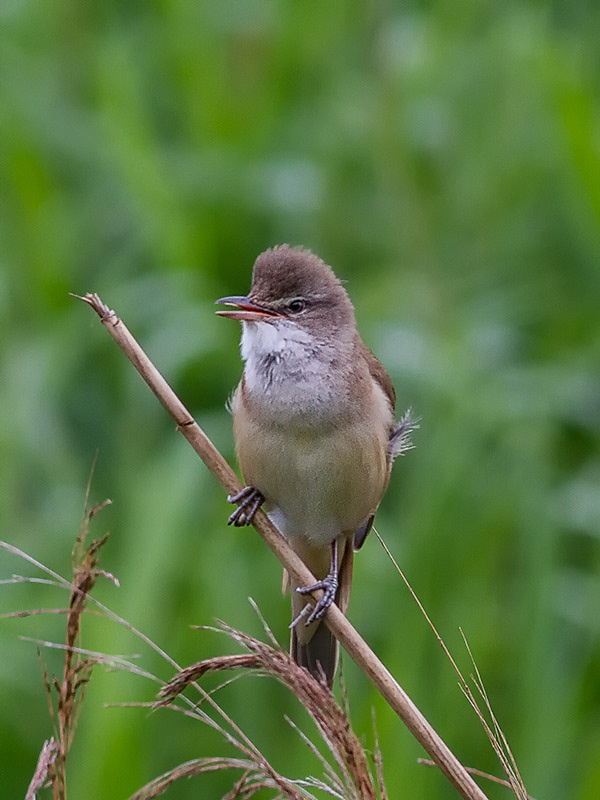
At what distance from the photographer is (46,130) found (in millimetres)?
5594

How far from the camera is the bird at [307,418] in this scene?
3164mm

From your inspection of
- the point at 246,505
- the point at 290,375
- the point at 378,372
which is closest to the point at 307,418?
the point at 290,375

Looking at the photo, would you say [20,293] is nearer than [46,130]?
Yes

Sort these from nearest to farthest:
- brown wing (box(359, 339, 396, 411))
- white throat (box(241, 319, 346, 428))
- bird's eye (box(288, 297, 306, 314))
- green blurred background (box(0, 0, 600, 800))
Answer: white throat (box(241, 319, 346, 428)) < bird's eye (box(288, 297, 306, 314)) < brown wing (box(359, 339, 396, 411)) < green blurred background (box(0, 0, 600, 800))

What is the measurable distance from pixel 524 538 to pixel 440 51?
7.85ft

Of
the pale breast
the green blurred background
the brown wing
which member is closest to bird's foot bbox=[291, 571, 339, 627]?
the pale breast

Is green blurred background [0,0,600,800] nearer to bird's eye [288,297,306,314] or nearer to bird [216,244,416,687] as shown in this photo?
bird [216,244,416,687]

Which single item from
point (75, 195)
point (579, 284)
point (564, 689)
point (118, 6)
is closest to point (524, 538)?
point (564, 689)

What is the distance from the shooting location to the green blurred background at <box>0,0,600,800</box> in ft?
12.5

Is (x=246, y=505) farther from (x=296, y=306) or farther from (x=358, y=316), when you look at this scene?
(x=358, y=316)

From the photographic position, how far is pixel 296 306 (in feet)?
11.0

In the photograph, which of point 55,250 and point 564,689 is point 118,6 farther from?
point 564,689

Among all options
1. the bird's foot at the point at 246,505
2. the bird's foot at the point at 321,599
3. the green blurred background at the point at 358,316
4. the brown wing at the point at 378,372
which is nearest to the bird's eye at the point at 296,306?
the brown wing at the point at 378,372

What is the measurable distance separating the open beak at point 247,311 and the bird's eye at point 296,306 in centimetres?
5
